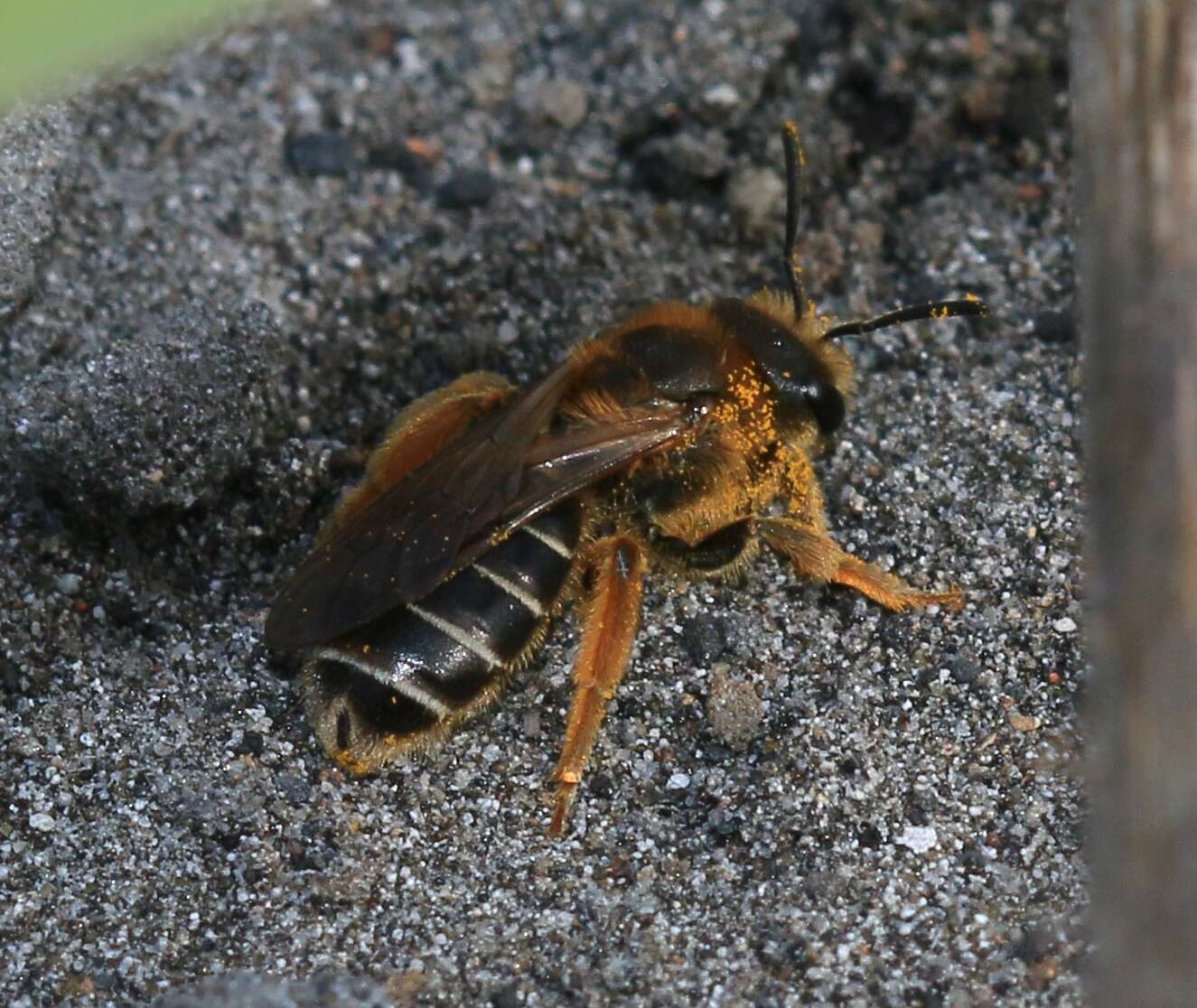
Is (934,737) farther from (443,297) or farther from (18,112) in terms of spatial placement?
(18,112)

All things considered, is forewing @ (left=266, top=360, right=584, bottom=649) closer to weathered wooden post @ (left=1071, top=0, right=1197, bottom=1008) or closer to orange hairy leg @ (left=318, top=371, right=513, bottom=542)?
orange hairy leg @ (left=318, top=371, right=513, bottom=542)

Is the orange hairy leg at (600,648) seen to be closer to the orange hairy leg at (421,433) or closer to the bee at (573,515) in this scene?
the bee at (573,515)

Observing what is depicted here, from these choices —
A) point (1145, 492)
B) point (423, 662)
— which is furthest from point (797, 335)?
point (1145, 492)

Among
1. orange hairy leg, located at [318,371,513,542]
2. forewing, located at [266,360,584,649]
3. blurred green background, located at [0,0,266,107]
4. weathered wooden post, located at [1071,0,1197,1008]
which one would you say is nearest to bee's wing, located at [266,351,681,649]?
forewing, located at [266,360,584,649]

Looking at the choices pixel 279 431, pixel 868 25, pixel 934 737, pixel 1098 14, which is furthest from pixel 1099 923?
pixel 868 25

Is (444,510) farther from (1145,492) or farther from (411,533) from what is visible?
(1145,492)
